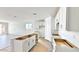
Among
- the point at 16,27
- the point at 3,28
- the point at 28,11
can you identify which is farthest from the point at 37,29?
the point at 3,28

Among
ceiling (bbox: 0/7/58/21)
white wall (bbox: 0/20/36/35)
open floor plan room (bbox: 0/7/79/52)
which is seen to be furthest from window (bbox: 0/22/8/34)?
ceiling (bbox: 0/7/58/21)

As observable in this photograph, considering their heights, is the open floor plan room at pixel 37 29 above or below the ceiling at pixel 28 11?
below

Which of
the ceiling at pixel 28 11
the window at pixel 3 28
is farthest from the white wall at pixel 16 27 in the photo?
the ceiling at pixel 28 11

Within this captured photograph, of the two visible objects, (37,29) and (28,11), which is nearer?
(28,11)

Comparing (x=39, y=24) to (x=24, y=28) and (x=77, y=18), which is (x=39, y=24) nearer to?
(x=24, y=28)

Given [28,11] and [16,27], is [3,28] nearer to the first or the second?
[16,27]

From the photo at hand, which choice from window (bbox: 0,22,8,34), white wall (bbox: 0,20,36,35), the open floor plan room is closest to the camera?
the open floor plan room

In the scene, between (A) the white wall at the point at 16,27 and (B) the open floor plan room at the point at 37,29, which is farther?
(A) the white wall at the point at 16,27

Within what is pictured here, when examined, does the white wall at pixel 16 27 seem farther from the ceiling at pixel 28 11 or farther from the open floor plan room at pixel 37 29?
the ceiling at pixel 28 11

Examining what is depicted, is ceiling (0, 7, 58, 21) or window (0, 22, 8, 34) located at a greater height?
ceiling (0, 7, 58, 21)

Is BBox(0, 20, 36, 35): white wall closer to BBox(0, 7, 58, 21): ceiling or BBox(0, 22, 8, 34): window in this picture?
BBox(0, 22, 8, 34): window
